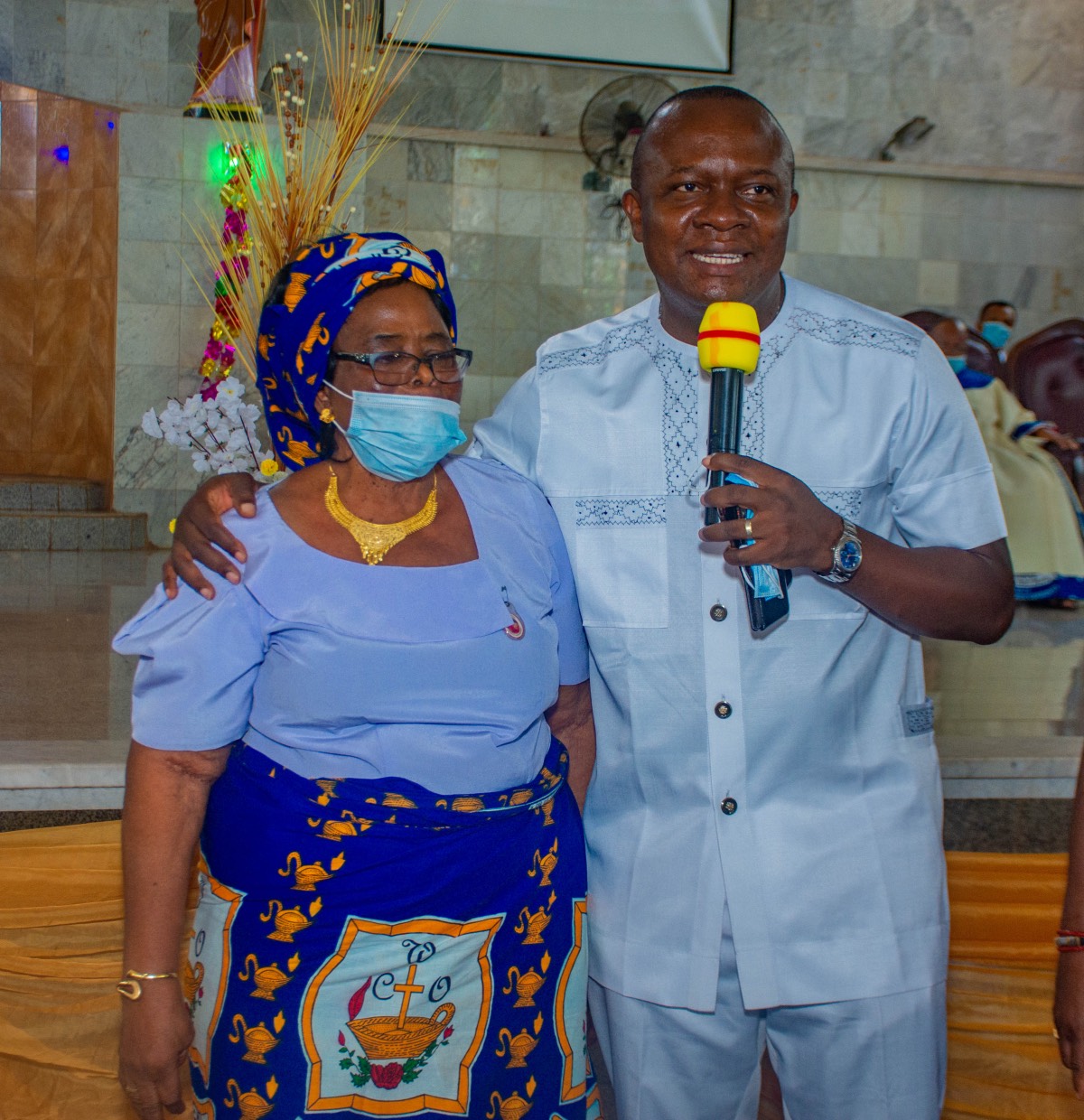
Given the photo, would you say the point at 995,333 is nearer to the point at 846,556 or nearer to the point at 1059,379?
the point at 1059,379

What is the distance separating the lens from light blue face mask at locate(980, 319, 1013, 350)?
29.1 feet

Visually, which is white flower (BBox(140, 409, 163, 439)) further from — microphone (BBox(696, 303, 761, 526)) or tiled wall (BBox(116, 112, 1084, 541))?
tiled wall (BBox(116, 112, 1084, 541))

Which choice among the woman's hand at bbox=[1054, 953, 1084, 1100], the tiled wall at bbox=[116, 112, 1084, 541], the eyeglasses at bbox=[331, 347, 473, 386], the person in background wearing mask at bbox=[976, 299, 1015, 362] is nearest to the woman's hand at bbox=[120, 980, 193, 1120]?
the eyeglasses at bbox=[331, 347, 473, 386]

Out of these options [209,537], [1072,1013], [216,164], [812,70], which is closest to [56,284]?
[216,164]

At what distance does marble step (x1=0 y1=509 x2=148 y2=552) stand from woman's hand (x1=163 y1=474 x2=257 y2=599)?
7599 mm

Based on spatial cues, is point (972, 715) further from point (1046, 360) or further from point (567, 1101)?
point (1046, 360)

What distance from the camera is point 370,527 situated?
175 cm

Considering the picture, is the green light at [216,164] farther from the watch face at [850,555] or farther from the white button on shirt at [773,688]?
the watch face at [850,555]

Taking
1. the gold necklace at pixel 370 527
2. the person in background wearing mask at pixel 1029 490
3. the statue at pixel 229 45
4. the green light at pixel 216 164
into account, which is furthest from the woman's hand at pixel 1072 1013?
the statue at pixel 229 45

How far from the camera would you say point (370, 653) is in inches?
64.7

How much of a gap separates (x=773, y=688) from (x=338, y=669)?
61 centimetres

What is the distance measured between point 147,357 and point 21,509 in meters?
1.59

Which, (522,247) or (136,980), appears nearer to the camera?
(136,980)

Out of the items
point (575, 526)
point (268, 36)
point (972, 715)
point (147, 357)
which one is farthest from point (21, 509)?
point (575, 526)
